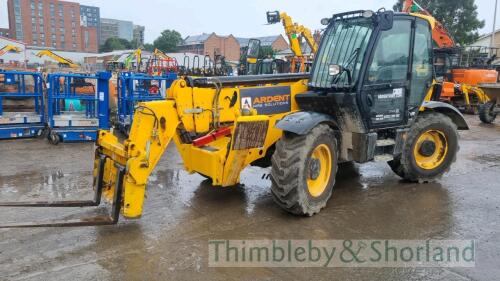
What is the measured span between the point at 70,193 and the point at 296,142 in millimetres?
3348

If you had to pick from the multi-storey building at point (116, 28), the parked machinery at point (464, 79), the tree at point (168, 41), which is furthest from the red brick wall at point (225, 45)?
the multi-storey building at point (116, 28)

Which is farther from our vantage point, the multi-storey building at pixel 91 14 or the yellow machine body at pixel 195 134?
the multi-storey building at pixel 91 14

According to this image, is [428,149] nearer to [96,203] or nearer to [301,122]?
[301,122]

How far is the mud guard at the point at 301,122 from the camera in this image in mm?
4910

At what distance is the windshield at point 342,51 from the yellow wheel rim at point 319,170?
915 mm

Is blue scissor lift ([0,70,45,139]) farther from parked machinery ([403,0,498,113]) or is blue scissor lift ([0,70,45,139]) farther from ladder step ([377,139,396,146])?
parked machinery ([403,0,498,113])

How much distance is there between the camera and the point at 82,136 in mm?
9953

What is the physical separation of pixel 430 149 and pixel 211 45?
78.0 metres

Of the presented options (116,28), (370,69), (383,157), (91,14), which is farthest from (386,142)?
(91,14)

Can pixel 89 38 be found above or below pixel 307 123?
above

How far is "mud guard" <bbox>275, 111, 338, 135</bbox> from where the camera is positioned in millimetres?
4910

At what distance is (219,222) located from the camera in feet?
16.4

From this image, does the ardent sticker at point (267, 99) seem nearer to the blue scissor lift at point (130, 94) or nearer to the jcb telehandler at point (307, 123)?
the jcb telehandler at point (307, 123)

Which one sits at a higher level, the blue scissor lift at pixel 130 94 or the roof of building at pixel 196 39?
Answer: the roof of building at pixel 196 39
